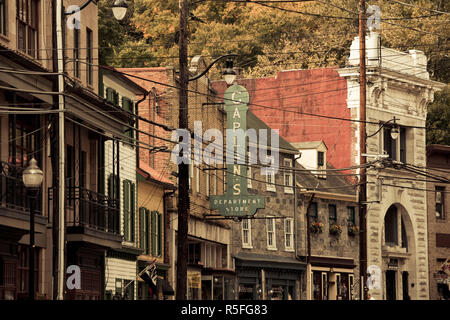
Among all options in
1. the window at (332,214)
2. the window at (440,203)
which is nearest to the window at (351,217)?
the window at (332,214)

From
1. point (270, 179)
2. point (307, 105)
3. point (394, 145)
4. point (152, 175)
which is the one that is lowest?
point (152, 175)

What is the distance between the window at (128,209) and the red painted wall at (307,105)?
26439 mm

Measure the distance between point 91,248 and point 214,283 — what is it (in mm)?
19189

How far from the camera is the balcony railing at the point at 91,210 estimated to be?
31.0 metres

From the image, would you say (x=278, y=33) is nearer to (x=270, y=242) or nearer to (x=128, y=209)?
(x=270, y=242)

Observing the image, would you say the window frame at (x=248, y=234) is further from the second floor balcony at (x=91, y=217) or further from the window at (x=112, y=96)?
the second floor balcony at (x=91, y=217)

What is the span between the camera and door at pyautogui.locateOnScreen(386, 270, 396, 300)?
66.2 metres

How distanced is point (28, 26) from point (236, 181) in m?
23.1

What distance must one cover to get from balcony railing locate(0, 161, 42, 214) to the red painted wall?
3906 cm

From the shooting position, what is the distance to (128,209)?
39.2m

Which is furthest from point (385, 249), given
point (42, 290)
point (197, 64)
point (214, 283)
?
point (42, 290)

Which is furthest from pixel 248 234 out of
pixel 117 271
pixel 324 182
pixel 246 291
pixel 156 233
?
pixel 117 271
